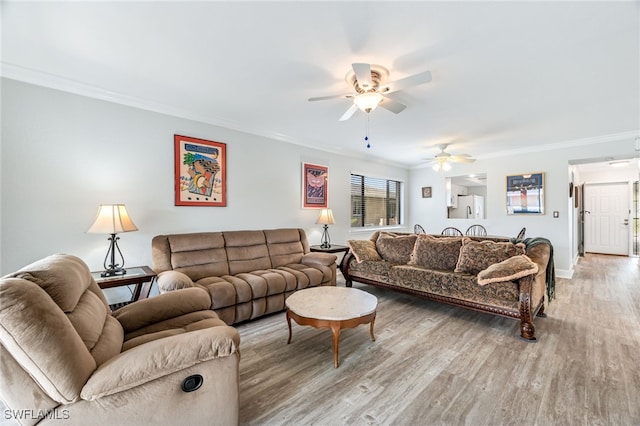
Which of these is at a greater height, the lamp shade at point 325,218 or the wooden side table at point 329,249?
the lamp shade at point 325,218

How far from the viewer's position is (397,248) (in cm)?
409

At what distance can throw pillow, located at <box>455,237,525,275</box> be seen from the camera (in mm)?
3143

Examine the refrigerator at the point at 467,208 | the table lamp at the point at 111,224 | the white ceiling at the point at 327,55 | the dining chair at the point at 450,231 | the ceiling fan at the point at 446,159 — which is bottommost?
the dining chair at the point at 450,231

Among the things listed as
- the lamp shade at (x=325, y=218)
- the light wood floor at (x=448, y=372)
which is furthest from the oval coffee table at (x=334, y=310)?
the lamp shade at (x=325, y=218)

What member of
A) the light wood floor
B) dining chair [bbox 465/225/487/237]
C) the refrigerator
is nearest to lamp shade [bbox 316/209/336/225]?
the light wood floor

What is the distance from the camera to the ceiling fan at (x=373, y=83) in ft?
6.59

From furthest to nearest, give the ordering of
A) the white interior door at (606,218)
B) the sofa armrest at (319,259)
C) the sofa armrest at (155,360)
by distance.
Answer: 1. the white interior door at (606,218)
2. the sofa armrest at (319,259)
3. the sofa armrest at (155,360)

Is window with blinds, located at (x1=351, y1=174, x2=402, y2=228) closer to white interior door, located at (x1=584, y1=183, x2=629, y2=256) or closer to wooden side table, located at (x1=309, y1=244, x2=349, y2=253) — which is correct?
wooden side table, located at (x1=309, y1=244, x2=349, y2=253)

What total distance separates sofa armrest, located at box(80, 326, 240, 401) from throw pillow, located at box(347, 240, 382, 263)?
2.87 m

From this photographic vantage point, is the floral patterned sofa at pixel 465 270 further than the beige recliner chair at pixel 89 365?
Yes

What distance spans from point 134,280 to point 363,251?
9.44 feet

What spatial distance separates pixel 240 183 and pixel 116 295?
198cm

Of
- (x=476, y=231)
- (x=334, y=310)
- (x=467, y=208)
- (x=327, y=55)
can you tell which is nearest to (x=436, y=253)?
(x=334, y=310)

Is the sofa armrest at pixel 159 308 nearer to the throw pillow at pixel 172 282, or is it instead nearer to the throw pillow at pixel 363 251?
the throw pillow at pixel 172 282
